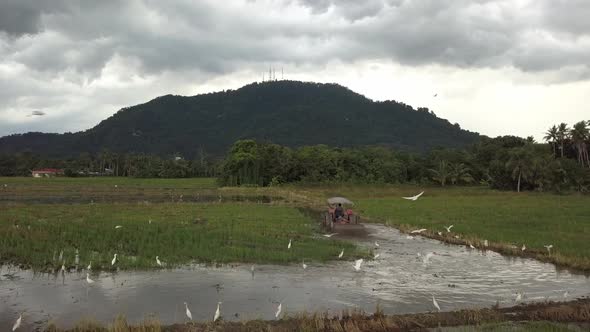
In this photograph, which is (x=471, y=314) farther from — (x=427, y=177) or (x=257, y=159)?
(x=427, y=177)

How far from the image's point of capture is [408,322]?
850 cm

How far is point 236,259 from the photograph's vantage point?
47.3 ft

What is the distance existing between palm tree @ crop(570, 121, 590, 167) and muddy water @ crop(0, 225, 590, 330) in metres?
64.5

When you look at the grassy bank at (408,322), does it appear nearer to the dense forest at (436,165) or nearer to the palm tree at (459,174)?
the dense forest at (436,165)

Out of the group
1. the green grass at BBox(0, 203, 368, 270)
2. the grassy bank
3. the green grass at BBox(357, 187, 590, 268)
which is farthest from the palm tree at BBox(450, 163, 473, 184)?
the grassy bank

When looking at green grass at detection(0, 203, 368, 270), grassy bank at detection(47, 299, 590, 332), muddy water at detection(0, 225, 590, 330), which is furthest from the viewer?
green grass at detection(0, 203, 368, 270)

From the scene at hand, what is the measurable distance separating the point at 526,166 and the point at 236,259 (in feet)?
184

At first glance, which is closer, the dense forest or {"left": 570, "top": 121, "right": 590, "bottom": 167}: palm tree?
the dense forest

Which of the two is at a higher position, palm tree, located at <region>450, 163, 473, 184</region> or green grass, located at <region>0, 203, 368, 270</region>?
palm tree, located at <region>450, 163, 473, 184</region>

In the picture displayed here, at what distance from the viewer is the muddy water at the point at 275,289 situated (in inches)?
368

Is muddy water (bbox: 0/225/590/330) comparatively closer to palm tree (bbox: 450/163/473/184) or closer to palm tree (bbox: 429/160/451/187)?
palm tree (bbox: 429/160/451/187)

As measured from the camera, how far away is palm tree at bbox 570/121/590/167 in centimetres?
6900

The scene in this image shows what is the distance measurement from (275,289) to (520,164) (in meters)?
58.3

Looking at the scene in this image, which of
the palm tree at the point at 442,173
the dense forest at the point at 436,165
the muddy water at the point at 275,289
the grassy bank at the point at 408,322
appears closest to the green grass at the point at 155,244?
the muddy water at the point at 275,289
